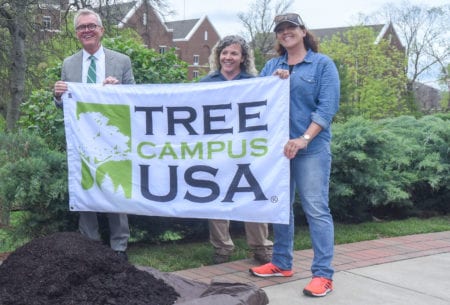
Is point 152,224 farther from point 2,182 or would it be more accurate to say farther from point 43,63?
point 43,63

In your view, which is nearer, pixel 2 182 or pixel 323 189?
pixel 323 189

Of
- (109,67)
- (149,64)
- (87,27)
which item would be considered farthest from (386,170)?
(87,27)

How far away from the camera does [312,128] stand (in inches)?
157

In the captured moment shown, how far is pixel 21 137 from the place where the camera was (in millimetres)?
5000

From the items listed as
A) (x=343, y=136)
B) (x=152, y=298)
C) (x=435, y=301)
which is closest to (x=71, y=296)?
(x=152, y=298)

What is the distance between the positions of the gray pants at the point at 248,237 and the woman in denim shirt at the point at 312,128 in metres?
0.78

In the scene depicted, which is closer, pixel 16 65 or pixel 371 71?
pixel 16 65

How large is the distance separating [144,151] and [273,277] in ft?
4.70

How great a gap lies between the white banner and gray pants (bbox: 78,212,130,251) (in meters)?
0.17

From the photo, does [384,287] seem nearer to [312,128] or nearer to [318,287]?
[318,287]

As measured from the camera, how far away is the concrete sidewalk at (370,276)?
4.05m

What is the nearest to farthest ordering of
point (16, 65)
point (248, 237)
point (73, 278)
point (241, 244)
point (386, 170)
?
1. point (73, 278)
2. point (248, 237)
3. point (241, 244)
4. point (386, 170)
5. point (16, 65)

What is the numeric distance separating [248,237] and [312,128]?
4.45 ft

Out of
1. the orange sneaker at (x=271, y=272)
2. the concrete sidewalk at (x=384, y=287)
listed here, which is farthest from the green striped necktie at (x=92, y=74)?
the concrete sidewalk at (x=384, y=287)
